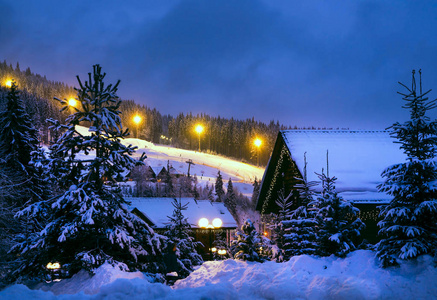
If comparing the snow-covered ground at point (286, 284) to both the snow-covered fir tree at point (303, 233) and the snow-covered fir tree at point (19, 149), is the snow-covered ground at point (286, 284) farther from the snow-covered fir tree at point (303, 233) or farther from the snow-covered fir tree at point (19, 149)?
the snow-covered fir tree at point (19, 149)

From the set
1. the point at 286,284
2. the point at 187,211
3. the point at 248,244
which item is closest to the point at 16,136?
the point at 248,244

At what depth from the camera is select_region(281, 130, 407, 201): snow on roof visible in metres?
16.2

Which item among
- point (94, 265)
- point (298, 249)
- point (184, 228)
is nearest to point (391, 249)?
point (298, 249)

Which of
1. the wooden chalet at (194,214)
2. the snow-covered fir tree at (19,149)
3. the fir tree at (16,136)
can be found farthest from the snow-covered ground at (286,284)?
the wooden chalet at (194,214)

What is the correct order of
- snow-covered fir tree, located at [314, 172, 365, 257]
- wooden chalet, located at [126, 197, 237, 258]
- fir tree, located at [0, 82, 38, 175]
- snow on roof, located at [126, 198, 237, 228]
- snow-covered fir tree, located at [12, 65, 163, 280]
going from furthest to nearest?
1. snow on roof, located at [126, 198, 237, 228]
2. wooden chalet, located at [126, 197, 237, 258]
3. fir tree, located at [0, 82, 38, 175]
4. snow-covered fir tree, located at [314, 172, 365, 257]
5. snow-covered fir tree, located at [12, 65, 163, 280]

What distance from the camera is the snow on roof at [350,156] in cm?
1617

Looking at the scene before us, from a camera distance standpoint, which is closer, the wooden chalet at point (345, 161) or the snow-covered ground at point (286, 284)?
the snow-covered ground at point (286, 284)

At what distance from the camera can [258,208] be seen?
23828 mm

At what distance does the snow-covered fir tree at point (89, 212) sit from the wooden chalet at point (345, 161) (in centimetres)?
860

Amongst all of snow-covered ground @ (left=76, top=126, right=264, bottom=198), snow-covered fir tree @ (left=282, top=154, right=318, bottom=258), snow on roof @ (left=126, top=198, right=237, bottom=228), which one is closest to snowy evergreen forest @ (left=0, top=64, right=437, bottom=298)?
snow-covered fir tree @ (left=282, top=154, right=318, bottom=258)

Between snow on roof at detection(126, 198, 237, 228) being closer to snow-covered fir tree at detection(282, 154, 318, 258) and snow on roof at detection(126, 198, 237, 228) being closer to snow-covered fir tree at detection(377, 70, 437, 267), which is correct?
snow-covered fir tree at detection(282, 154, 318, 258)

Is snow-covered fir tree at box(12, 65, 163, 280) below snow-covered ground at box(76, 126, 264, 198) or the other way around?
below

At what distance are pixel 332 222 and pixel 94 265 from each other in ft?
24.2

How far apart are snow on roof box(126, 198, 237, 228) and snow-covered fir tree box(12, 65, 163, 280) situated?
26.4 m
